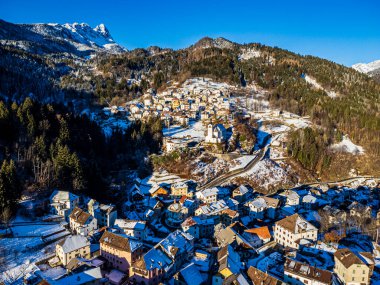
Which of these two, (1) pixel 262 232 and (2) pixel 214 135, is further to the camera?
(2) pixel 214 135

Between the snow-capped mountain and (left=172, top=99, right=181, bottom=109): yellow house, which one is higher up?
the snow-capped mountain

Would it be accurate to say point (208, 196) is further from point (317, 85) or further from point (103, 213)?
point (317, 85)

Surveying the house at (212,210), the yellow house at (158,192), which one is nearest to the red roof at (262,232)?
the house at (212,210)

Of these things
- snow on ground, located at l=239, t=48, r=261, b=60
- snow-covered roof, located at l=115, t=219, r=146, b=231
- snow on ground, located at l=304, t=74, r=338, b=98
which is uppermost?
snow on ground, located at l=239, t=48, r=261, b=60

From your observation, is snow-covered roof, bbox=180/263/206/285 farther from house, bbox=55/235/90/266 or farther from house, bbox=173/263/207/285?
house, bbox=55/235/90/266

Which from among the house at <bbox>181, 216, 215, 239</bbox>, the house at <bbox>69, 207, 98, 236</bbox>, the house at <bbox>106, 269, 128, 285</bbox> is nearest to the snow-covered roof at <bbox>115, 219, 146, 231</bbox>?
the house at <bbox>69, 207, 98, 236</bbox>

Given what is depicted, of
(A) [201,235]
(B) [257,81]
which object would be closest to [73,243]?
(A) [201,235]

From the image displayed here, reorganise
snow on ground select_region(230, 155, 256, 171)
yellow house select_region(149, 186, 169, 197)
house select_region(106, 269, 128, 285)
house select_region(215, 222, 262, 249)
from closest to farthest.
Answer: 1. house select_region(106, 269, 128, 285)
2. house select_region(215, 222, 262, 249)
3. yellow house select_region(149, 186, 169, 197)
4. snow on ground select_region(230, 155, 256, 171)

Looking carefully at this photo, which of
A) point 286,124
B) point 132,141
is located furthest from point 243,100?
point 132,141
